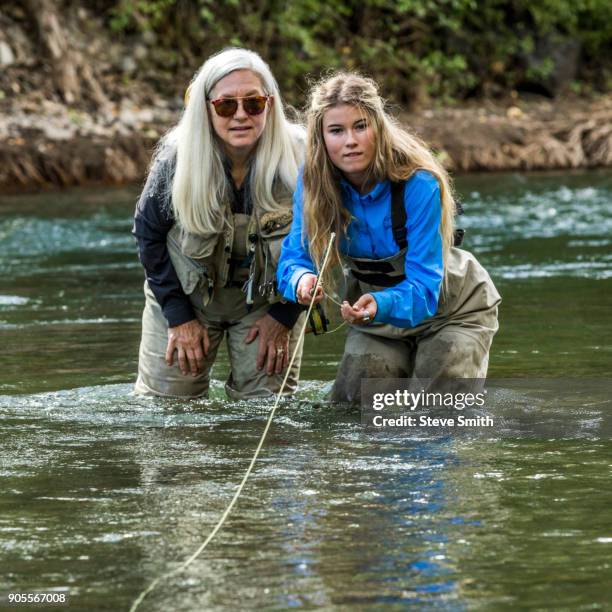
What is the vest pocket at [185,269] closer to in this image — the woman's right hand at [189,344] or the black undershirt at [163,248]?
the black undershirt at [163,248]

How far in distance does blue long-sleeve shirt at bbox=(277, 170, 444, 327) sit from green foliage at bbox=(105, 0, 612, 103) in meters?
15.3

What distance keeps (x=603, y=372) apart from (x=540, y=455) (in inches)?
64.3

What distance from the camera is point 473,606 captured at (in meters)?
3.23

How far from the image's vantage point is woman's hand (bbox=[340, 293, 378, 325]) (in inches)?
187

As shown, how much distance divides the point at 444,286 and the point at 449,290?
42 millimetres

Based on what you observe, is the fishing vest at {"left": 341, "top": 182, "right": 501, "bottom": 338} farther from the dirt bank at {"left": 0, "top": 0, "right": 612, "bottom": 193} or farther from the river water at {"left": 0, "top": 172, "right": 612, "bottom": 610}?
the dirt bank at {"left": 0, "top": 0, "right": 612, "bottom": 193}

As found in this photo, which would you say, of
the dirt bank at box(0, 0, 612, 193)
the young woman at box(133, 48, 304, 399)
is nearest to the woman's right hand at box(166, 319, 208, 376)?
the young woman at box(133, 48, 304, 399)

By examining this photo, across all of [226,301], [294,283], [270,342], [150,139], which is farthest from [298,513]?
[150,139]

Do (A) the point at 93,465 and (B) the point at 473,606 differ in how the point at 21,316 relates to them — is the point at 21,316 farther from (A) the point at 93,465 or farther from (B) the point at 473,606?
(B) the point at 473,606

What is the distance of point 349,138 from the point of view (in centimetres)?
497

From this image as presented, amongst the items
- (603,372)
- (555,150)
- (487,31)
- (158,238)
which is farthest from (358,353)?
(487,31)

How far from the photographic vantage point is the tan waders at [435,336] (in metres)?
5.24

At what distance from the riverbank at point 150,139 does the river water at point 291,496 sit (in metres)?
9.21

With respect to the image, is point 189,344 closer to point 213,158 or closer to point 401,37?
point 213,158
